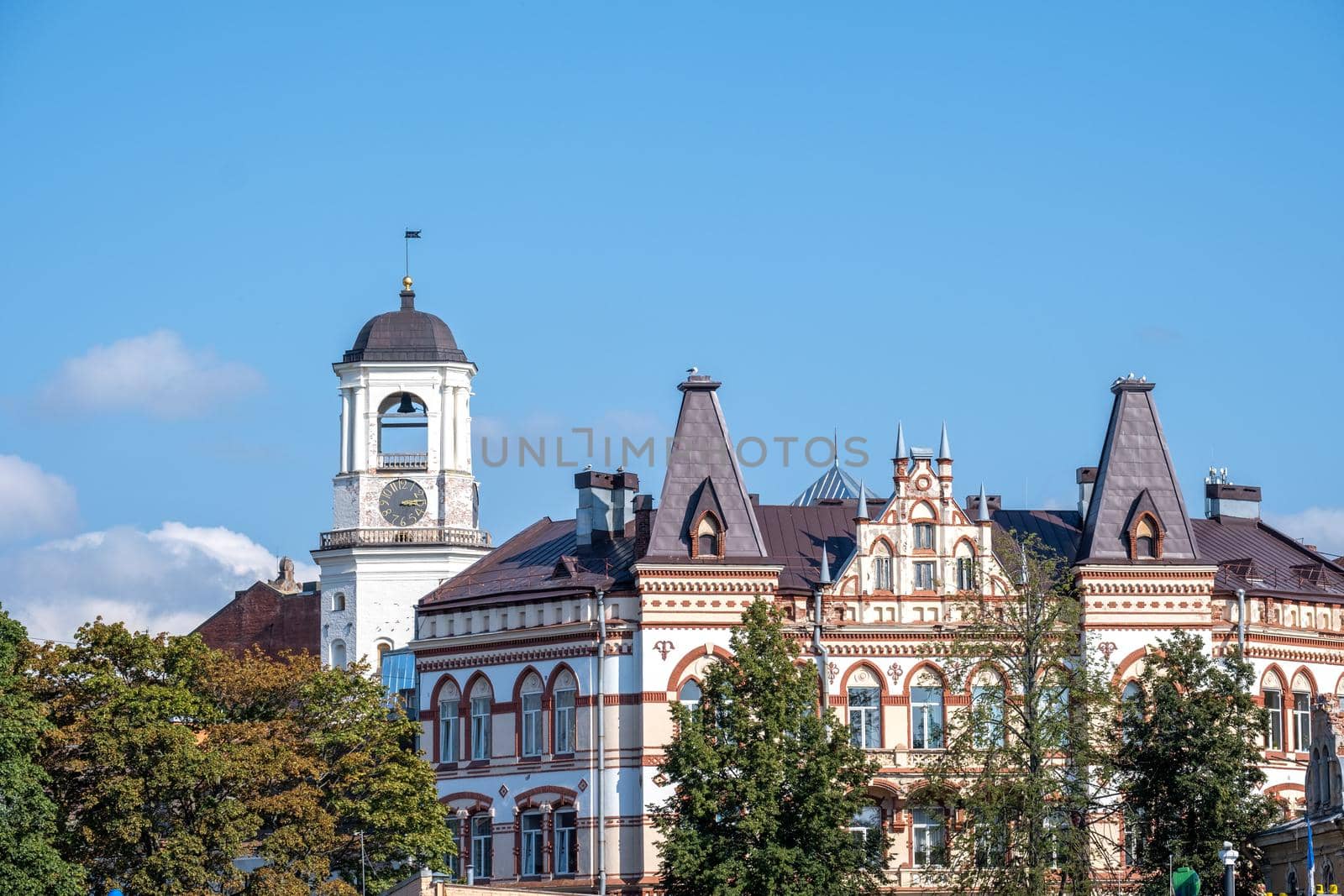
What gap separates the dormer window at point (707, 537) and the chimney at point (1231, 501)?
2403 centimetres

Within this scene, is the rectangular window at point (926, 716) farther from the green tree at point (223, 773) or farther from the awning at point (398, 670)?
the awning at point (398, 670)

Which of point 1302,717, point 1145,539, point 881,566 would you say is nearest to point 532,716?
point 881,566

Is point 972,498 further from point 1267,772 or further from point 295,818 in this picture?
point 295,818

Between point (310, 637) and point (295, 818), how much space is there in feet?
192

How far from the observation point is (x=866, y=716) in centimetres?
9875

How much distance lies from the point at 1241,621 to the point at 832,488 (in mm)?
27927

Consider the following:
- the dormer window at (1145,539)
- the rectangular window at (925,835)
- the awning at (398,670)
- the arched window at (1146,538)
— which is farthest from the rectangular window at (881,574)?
the awning at (398,670)

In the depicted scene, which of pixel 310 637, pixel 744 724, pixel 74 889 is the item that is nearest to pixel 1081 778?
pixel 744 724

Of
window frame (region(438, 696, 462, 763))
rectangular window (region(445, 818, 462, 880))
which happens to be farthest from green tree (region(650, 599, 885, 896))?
window frame (region(438, 696, 462, 763))

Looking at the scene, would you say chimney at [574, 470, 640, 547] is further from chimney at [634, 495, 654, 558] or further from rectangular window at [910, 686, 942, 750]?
rectangular window at [910, 686, 942, 750]

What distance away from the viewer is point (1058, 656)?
88.2 meters

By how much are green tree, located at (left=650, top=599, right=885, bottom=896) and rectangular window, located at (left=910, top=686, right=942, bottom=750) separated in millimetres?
9765

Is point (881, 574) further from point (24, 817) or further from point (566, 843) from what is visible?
point (24, 817)

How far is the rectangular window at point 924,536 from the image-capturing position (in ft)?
327
